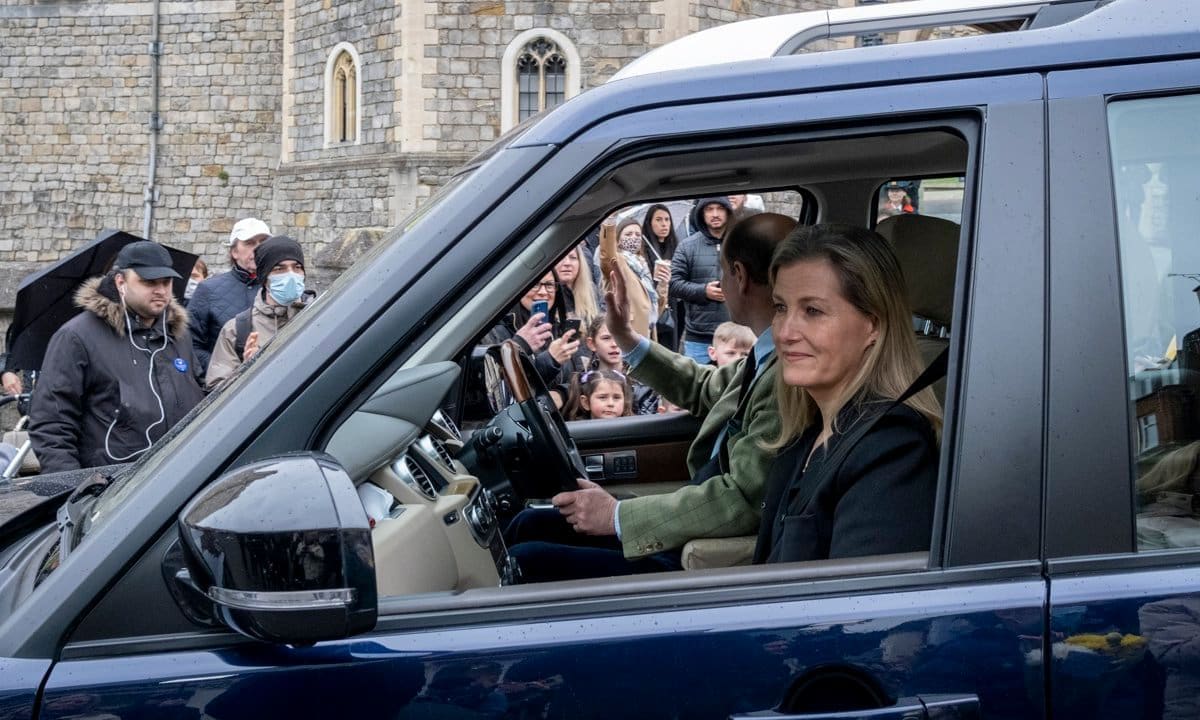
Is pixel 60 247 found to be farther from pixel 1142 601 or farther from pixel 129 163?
pixel 1142 601

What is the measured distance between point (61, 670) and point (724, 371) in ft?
8.74

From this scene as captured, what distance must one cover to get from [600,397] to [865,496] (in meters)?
3.05

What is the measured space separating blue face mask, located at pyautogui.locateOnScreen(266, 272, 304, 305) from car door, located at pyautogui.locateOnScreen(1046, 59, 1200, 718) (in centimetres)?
603

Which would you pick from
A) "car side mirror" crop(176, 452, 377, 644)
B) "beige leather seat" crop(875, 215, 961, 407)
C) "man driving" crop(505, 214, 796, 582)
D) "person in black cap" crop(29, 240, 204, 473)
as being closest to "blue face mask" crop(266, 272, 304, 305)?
"person in black cap" crop(29, 240, 204, 473)

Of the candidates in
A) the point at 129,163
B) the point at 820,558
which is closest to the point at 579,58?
the point at 129,163

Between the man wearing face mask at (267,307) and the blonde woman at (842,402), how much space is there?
490 cm

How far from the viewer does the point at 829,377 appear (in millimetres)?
2279

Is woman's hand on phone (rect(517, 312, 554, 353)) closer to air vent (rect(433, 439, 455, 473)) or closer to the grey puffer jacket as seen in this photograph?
the grey puffer jacket

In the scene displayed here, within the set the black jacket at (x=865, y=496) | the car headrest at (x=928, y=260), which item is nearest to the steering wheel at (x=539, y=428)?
the car headrest at (x=928, y=260)

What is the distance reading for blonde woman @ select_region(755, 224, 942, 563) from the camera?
1957 mm

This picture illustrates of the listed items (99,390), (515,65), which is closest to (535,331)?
(99,390)

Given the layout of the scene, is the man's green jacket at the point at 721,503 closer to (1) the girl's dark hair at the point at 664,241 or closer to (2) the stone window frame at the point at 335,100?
(1) the girl's dark hair at the point at 664,241

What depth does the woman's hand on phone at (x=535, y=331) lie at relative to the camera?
5320mm

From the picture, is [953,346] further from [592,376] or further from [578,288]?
[578,288]
